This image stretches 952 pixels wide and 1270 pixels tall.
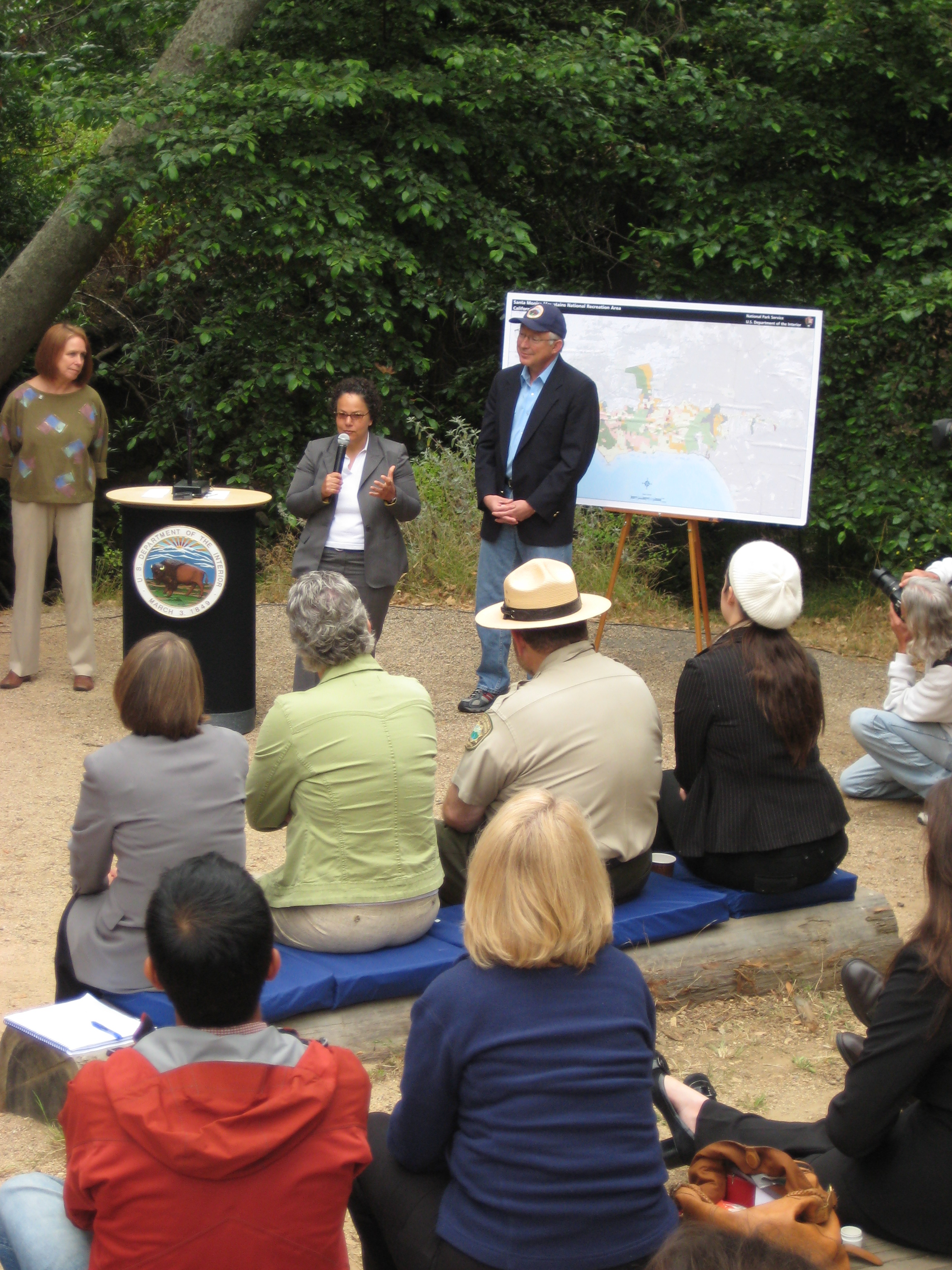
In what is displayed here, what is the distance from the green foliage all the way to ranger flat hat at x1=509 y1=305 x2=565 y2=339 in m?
3.33

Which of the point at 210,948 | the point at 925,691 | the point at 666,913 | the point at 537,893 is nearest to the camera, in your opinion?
the point at 210,948

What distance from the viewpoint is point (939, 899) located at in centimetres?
215

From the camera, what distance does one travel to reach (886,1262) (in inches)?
89.9

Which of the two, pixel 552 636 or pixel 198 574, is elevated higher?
pixel 552 636

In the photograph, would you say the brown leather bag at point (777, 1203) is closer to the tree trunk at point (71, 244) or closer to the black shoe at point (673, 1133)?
the black shoe at point (673, 1133)

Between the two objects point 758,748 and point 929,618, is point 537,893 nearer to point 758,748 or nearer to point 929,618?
point 758,748

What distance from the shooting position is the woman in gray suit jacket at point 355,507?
18.9 ft

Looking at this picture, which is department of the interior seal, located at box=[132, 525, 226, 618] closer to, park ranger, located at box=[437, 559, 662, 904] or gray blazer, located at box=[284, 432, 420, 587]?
gray blazer, located at box=[284, 432, 420, 587]

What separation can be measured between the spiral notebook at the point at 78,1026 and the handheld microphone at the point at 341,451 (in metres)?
3.11

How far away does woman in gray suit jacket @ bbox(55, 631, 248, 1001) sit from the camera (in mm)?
3121

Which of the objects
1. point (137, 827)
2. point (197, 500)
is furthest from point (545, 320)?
→ point (137, 827)

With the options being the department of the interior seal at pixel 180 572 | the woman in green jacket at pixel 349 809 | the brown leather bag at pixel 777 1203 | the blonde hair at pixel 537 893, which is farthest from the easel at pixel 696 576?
the blonde hair at pixel 537 893

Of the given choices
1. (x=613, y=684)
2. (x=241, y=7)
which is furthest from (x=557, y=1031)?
(x=241, y=7)

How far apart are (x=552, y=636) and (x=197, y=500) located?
2.70m
